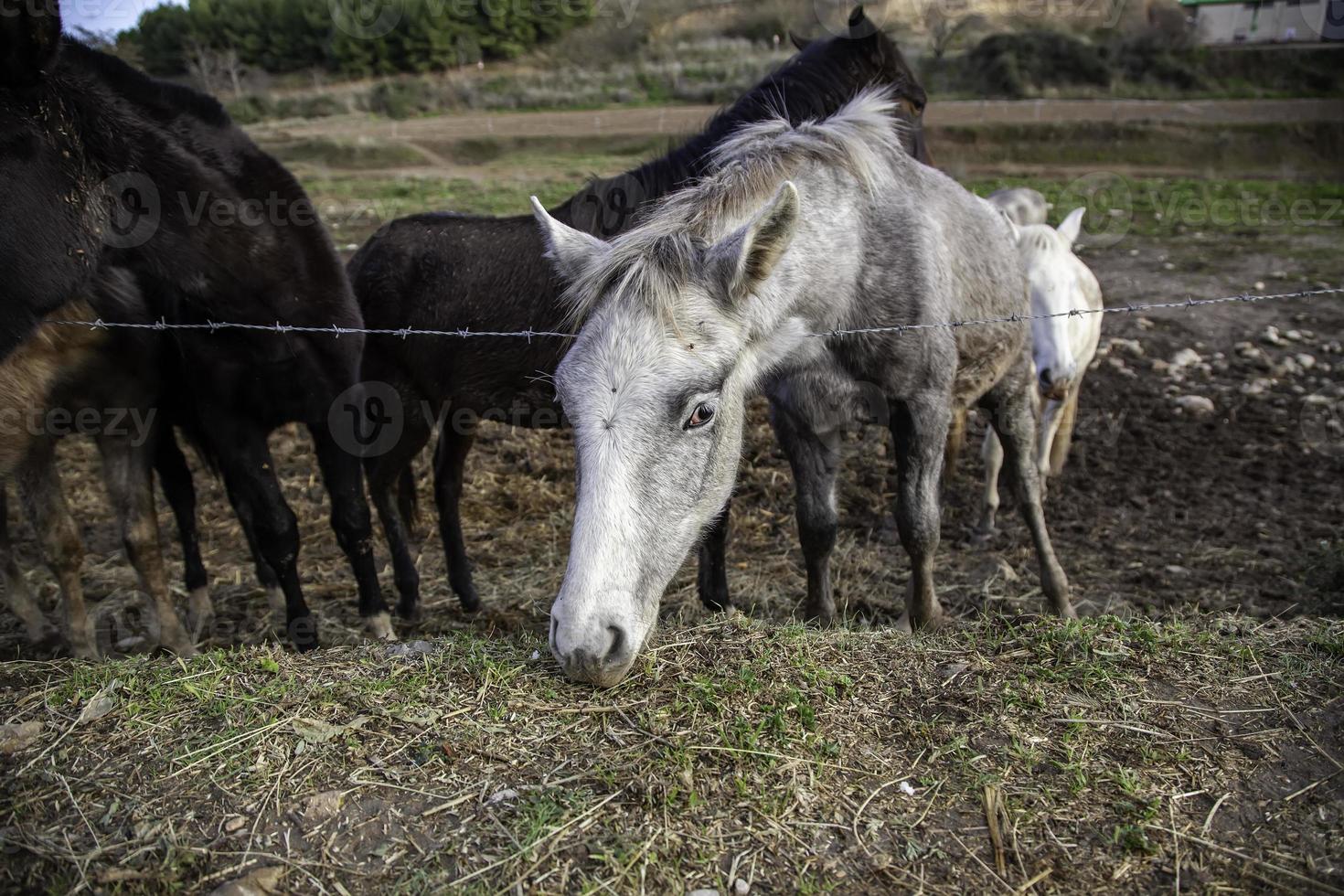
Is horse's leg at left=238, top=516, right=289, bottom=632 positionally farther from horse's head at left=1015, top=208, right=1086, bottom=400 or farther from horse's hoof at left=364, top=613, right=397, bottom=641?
horse's head at left=1015, top=208, right=1086, bottom=400

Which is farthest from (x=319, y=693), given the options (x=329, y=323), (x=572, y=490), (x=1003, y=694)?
(x=572, y=490)

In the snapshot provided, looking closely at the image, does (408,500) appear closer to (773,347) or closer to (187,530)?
(187,530)

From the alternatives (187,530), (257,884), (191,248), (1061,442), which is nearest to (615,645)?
(257,884)

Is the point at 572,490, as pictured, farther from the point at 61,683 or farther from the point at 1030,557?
the point at 61,683

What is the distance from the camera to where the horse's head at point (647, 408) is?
2426 mm

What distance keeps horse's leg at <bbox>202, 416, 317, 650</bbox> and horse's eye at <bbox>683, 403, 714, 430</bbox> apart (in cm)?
223

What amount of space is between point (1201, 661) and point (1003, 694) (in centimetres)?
82

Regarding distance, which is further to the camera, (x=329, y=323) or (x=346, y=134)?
(x=346, y=134)

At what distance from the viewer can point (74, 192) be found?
10.8 ft

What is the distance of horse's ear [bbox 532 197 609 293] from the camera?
9.68 feet

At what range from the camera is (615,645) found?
8.01 ft

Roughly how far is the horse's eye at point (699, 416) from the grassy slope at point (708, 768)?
79cm

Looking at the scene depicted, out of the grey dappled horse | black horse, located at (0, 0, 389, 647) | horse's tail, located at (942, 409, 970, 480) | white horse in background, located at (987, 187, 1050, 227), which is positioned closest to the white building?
white horse in background, located at (987, 187, 1050, 227)

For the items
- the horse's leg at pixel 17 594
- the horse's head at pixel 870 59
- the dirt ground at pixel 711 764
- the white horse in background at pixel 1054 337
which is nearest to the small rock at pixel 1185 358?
the white horse in background at pixel 1054 337
